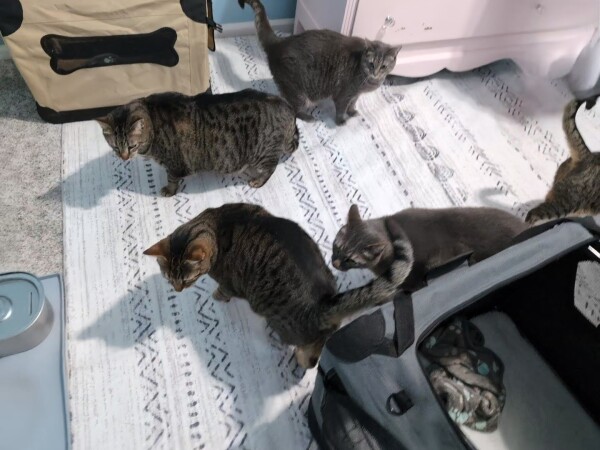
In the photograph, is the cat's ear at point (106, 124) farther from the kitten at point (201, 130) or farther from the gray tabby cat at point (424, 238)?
the gray tabby cat at point (424, 238)

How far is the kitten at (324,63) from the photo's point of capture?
1.49m

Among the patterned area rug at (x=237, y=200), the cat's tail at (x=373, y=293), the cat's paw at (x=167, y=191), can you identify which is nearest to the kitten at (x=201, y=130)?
the cat's paw at (x=167, y=191)

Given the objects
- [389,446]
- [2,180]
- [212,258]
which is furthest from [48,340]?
[389,446]

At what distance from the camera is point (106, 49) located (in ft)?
4.50

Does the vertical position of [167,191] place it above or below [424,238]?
below

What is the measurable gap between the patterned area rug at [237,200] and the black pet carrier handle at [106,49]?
24cm

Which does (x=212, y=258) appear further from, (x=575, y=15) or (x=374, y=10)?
(x=575, y=15)

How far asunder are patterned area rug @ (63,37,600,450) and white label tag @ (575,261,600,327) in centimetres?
57

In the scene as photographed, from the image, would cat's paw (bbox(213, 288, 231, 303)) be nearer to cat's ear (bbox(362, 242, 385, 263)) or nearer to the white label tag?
cat's ear (bbox(362, 242, 385, 263))

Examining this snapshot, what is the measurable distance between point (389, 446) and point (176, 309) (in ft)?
2.28

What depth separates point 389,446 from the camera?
71cm

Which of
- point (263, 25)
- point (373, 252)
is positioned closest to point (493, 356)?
point (373, 252)

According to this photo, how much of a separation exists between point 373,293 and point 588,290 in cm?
48

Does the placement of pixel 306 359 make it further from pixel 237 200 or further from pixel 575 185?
pixel 575 185
